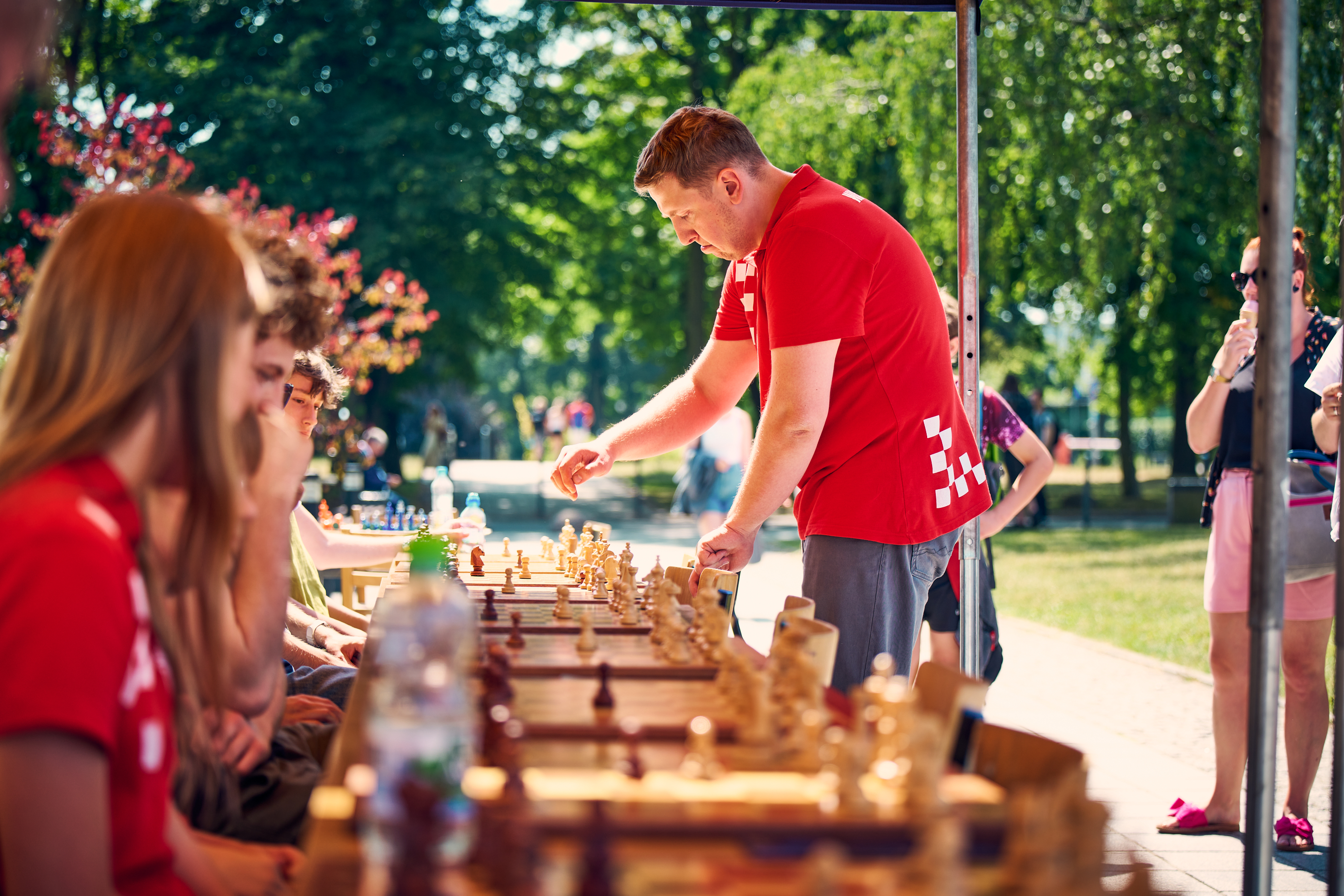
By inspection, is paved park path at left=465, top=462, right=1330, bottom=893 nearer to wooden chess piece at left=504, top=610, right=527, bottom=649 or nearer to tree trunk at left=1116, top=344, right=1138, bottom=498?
wooden chess piece at left=504, top=610, right=527, bottom=649

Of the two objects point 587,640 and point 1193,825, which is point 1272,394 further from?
point 1193,825

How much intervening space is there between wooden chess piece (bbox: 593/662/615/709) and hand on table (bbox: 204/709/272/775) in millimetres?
723

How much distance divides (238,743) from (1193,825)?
3.71 meters

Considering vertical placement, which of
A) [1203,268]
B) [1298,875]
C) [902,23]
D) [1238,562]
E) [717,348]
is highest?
[902,23]

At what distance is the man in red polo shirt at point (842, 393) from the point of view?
3.41 meters

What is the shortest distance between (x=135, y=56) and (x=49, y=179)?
283 cm

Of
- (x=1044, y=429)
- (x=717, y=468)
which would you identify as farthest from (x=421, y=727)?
(x=1044, y=429)

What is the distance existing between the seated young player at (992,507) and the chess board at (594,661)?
280 cm

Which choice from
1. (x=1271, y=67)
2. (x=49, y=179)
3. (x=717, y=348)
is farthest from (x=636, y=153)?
(x=1271, y=67)

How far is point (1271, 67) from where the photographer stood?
2512mm

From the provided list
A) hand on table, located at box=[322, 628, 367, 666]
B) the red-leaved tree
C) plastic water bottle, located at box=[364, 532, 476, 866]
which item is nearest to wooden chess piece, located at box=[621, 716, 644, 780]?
plastic water bottle, located at box=[364, 532, 476, 866]

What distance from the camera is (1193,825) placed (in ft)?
15.3

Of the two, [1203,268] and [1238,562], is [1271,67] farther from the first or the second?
[1203,268]

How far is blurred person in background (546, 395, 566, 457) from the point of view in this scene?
133ft
